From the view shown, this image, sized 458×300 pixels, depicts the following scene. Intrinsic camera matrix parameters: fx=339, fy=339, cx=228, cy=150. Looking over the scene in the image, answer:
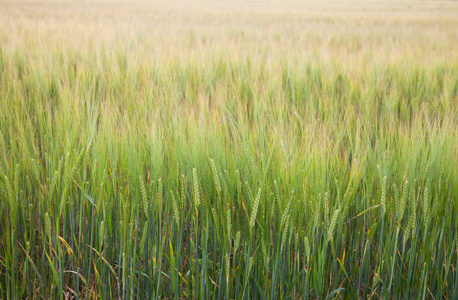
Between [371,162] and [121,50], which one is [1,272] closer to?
[371,162]

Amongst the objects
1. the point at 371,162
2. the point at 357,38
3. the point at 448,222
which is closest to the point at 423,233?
the point at 448,222

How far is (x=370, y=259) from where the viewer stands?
73cm

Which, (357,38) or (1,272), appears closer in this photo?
(1,272)

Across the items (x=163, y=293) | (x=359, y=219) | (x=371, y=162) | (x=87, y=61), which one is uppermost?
(x=87, y=61)

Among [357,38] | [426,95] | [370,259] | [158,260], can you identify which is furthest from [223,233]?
[357,38]

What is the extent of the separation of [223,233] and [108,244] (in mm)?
231

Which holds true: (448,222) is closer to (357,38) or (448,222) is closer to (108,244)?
(108,244)

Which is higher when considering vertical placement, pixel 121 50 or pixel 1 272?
pixel 121 50

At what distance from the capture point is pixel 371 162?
74 centimetres

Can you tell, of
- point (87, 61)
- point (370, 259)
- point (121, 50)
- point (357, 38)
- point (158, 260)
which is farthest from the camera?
point (357, 38)

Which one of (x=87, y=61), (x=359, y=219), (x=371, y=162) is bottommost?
(x=359, y=219)

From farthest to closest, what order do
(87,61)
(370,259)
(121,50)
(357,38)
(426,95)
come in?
1. (357,38)
2. (121,50)
3. (87,61)
4. (426,95)
5. (370,259)

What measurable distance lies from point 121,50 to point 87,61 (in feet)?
1.04

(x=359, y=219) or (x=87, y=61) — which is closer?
(x=359, y=219)
